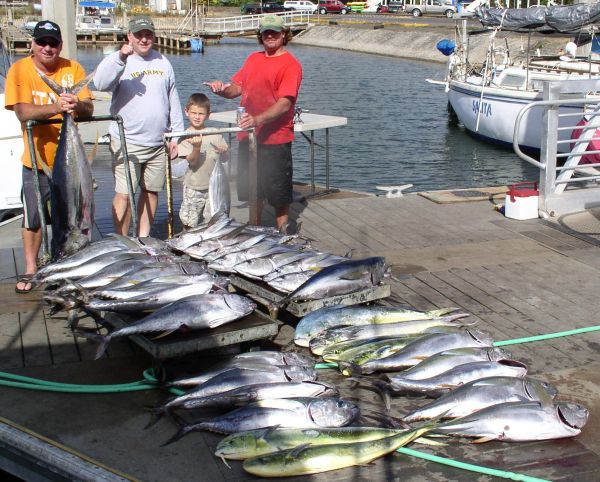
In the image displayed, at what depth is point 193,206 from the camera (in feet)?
23.3

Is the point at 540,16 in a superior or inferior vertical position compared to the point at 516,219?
superior

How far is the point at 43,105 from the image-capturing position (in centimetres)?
591

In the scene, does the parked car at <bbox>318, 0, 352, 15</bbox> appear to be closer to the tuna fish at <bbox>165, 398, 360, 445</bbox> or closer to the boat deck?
the boat deck

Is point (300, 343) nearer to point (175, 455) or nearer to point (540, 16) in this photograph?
point (175, 455)

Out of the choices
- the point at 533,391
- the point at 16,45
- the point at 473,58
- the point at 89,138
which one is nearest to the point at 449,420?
the point at 533,391

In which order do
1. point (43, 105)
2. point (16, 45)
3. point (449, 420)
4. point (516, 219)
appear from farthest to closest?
1. point (16, 45)
2. point (516, 219)
3. point (43, 105)
4. point (449, 420)

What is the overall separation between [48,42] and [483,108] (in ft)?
60.3

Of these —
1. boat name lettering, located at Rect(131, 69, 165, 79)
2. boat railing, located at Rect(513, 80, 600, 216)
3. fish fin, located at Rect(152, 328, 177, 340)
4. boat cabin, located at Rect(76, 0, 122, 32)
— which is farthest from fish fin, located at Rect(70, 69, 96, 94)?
boat cabin, located at Rect(76, 0, 122, 32)

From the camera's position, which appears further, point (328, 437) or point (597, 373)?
point (597, 373)

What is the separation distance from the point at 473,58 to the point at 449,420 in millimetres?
40203

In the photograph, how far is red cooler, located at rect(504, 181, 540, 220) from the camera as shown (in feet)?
27.4

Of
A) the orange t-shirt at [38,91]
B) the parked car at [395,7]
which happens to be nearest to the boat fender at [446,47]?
the orange t-shirt at [38,91]

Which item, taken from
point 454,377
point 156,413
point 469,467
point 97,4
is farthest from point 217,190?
point 97,4

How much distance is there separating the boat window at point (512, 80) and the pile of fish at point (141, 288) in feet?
56.6
